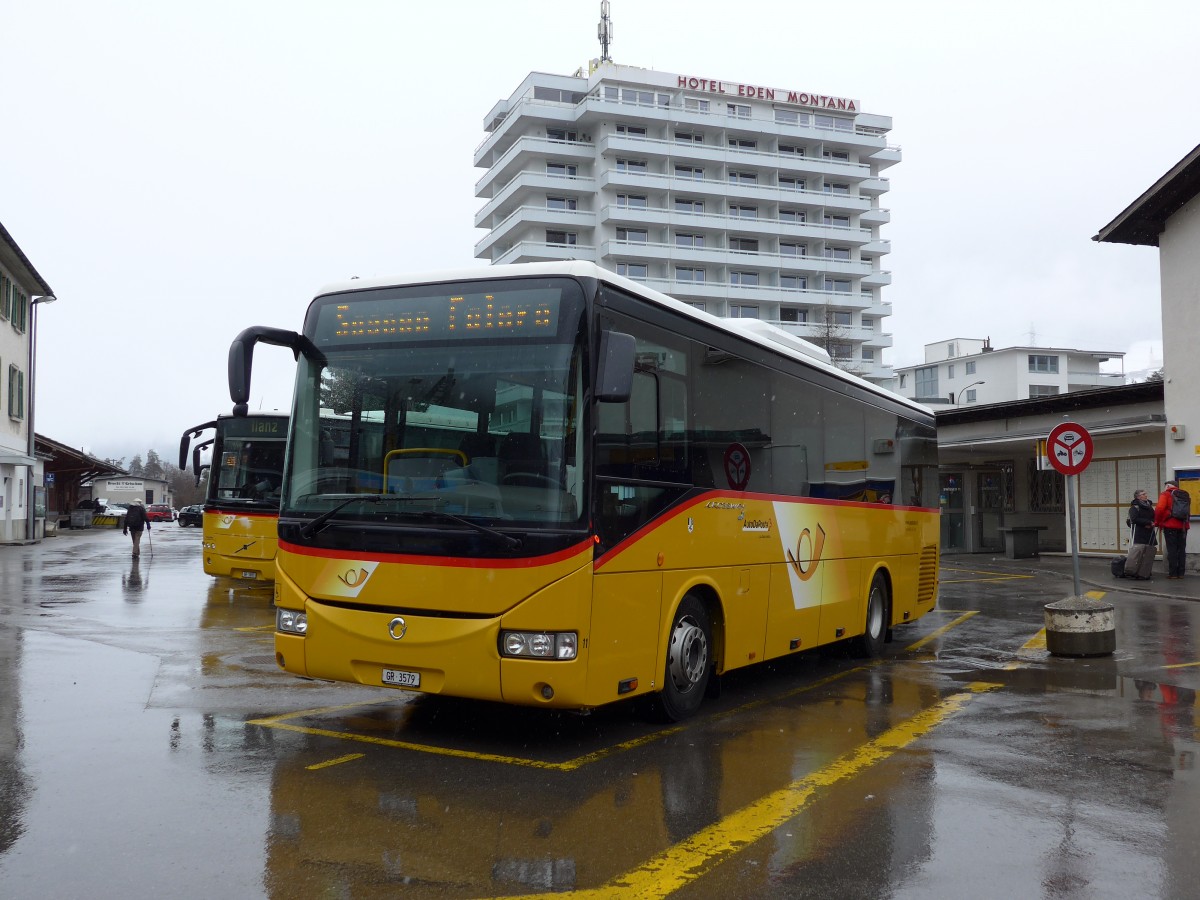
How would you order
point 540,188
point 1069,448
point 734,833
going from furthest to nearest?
point 540,188, point 1069,448, point 734,833

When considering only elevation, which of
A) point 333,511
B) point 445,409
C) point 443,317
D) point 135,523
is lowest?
point 135,523

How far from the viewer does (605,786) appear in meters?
6.10

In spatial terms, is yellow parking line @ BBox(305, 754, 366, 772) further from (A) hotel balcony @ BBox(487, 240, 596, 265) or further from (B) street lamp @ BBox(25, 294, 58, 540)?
(A) hotel balcony @ BBox(487, 240, 596, 265)

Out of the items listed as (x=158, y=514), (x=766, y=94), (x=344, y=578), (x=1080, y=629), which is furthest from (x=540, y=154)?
(x=344, y=578)

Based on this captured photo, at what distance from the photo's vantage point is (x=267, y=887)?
4.48m

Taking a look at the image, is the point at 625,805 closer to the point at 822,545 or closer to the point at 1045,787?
the point at 1045,787

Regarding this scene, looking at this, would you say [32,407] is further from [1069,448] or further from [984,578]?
[1069,448]

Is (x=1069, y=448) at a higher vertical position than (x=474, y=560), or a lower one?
higher

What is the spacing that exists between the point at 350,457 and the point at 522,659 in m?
1.80

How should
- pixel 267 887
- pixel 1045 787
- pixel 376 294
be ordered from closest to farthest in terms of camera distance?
pixel 267 887 → pixel 1045 787 → pixel 376 294

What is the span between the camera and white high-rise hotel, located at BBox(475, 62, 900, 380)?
277 ft

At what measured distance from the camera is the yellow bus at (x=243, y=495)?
18.4m

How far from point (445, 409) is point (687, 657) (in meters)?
2.52

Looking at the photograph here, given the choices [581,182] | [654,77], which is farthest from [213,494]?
[654,77]
